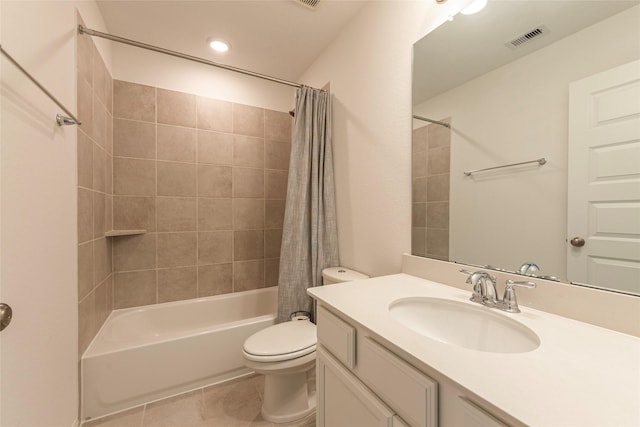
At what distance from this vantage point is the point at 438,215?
1161mm

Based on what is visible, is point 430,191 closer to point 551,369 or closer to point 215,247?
point 551,369

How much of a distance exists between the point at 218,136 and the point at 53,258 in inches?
57.9

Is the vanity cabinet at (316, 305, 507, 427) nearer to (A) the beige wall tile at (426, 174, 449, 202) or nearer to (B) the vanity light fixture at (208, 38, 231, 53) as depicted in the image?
(A) the beige wall tile at (426, 174, 449, 202)

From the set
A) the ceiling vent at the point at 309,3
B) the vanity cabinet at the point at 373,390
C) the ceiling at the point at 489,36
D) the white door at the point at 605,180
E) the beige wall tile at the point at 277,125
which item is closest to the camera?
the vanity cabinet at the point at 373,390

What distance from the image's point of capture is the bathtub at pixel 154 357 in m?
1.34

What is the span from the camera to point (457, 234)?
1.07m

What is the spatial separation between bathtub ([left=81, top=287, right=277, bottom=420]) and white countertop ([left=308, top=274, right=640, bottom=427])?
1266 mm

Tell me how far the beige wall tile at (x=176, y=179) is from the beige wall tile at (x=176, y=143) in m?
0.06

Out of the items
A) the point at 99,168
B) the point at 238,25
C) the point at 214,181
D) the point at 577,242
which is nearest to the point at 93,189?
the point at 99,168

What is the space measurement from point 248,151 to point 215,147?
29 cm

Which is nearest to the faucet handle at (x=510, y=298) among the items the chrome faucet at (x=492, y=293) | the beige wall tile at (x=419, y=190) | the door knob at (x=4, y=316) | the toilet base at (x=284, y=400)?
the chrome faucet at (x=492, y=293)

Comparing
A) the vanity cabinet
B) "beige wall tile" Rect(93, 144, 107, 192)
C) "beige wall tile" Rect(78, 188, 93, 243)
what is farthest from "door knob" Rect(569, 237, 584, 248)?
"beige wall tile" Rect(93, 144, 107, 192)

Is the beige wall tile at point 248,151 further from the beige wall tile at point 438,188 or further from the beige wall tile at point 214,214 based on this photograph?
the beige wall tile at point 438,188

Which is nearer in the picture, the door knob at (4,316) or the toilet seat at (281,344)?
the door knob at (4,316)
